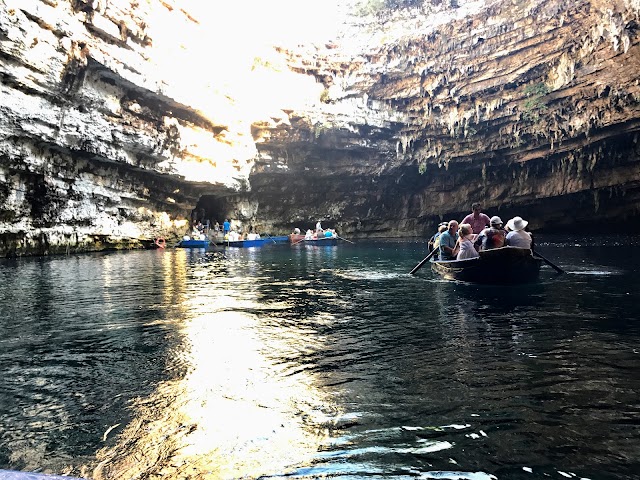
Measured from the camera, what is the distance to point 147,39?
82.9ft

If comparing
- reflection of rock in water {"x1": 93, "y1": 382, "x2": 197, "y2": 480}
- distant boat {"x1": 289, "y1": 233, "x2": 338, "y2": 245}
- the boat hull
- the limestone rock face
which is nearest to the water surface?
reflection of rock in water {"x1": 93, "y1": 382, "x2": 197, "y2": 480}

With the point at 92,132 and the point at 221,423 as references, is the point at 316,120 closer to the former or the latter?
the point at 92,132

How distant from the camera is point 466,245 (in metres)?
10.6

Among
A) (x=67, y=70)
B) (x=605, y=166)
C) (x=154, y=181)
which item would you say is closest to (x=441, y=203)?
(x=605, y=166)

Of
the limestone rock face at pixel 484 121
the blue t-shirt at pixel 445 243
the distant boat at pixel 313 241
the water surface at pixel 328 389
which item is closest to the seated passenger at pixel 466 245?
the blue t-shirt at pixel 445 243

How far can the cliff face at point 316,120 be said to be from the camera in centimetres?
2189

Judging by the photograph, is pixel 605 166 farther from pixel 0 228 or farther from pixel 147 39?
pixel 0 228

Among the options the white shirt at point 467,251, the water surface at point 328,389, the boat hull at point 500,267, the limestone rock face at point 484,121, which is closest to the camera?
the water surface at point 328,389

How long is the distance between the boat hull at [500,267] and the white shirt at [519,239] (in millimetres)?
469

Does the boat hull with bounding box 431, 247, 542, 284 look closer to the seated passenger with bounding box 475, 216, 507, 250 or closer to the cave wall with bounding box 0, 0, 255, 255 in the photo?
the seated passenger with bounding box 475, 216, 507, 250

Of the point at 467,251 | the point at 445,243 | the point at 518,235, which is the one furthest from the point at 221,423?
the point at 445,243

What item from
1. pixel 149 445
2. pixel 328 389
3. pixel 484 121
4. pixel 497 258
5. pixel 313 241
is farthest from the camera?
pixel 313 241

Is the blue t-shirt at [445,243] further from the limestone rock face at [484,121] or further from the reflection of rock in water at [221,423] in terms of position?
the limestone rock face at [484,121]

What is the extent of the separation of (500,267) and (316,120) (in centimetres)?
2648
